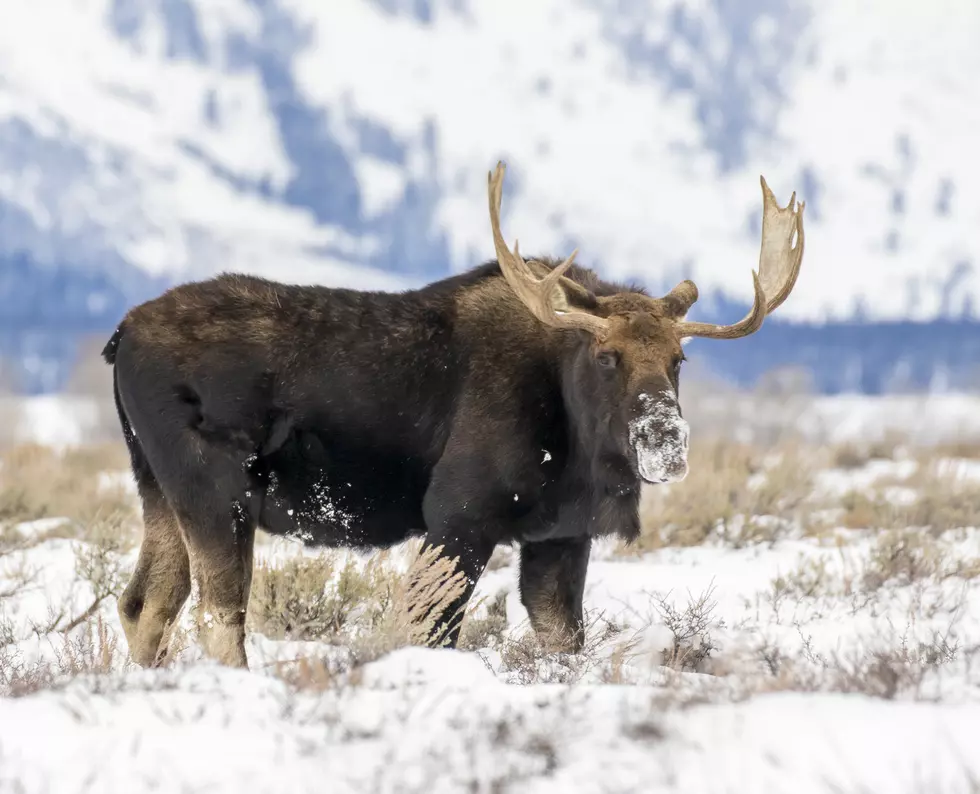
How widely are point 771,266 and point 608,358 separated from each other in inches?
52.2

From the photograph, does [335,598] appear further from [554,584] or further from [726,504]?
[726,504]

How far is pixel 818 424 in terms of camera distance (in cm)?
2639

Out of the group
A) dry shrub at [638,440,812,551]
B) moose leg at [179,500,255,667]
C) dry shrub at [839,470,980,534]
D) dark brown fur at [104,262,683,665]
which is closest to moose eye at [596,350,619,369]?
dark brown fur at [104,262,683,665]

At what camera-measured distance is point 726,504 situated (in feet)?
33.0

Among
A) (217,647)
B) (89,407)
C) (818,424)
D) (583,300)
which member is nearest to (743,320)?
(583,300)

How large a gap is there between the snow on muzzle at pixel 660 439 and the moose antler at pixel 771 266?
0.67 meters

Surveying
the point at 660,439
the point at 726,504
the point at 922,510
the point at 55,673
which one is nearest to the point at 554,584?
the point at 660,439

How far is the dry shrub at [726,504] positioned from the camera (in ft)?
31.7

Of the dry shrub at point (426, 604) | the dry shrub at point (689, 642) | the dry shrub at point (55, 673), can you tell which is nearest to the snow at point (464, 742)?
the dry shrub at point (55, 673)

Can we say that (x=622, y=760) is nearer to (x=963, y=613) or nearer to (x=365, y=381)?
(x=365, y=381)

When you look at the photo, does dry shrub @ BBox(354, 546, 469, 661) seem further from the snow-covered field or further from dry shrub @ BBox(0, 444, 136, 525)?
dry shrub @ BBox(0, 444, 136, 525)

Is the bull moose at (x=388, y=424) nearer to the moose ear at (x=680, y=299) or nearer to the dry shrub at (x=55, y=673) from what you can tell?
the moose ear at (x=680, y=299)

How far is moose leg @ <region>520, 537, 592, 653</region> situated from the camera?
18.5 feet

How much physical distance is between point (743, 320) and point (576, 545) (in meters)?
1.50
